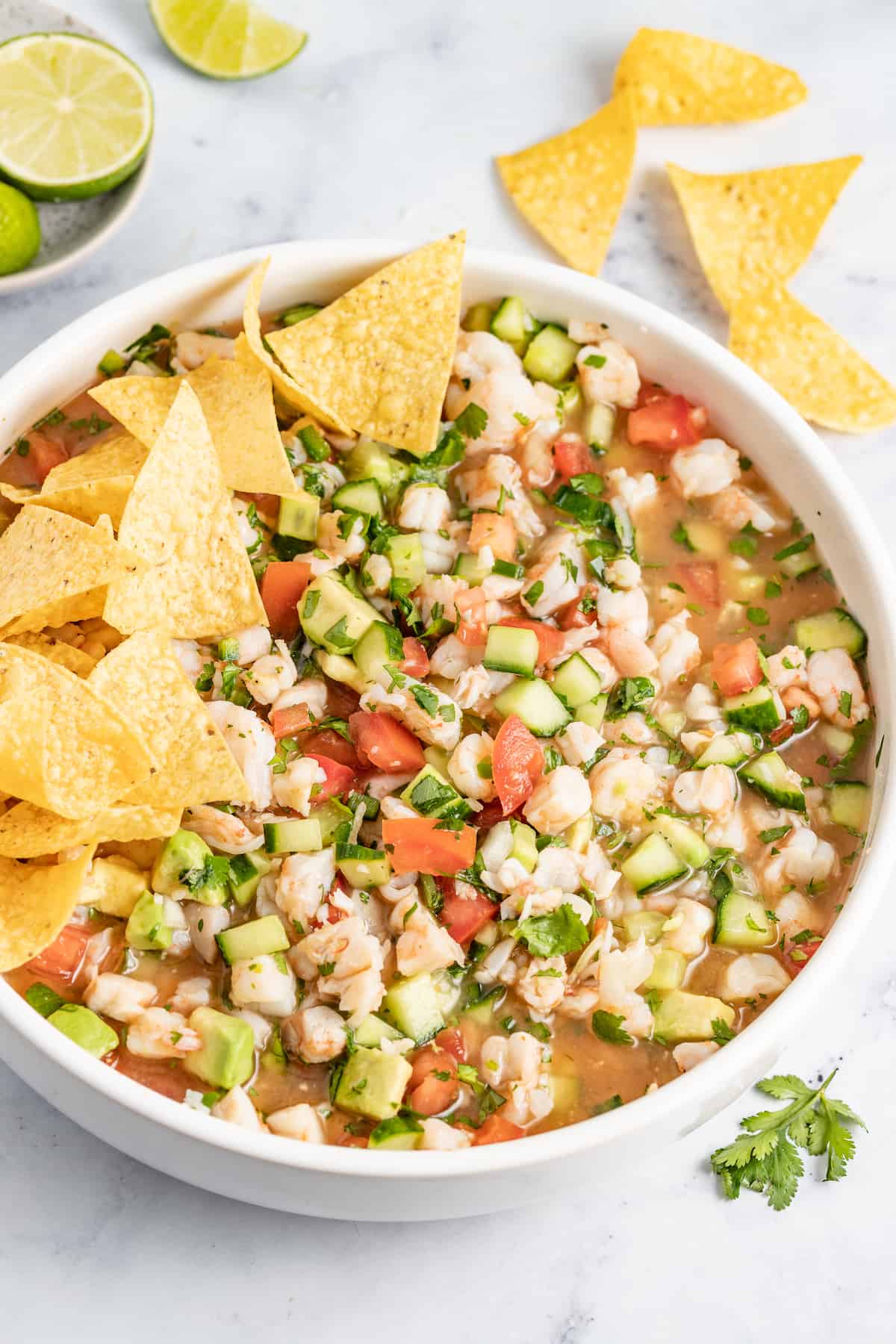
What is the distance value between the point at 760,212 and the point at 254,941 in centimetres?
280

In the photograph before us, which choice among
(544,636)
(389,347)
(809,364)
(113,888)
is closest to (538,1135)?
(113,888)

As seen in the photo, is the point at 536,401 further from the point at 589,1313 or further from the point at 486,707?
the point at 589,1313

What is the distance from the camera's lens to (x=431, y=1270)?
12.6ft

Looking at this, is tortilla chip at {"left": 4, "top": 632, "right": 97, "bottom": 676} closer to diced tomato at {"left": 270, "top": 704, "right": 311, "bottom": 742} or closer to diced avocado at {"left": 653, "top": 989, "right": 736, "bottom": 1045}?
diced tomato at {"left": 270, "top": 704, "right": 311, "bottom": 742}

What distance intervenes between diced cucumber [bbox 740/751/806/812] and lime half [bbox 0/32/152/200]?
254 centimetres

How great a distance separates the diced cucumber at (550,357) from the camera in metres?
4.36

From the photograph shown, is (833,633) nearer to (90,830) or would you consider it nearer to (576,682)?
(576,682)

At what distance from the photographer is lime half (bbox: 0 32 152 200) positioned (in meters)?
4.61

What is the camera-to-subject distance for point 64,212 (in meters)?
4.85

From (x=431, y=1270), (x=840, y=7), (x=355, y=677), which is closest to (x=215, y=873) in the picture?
(x=355, y=677)

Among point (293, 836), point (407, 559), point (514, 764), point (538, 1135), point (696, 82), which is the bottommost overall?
point (538, 1135)

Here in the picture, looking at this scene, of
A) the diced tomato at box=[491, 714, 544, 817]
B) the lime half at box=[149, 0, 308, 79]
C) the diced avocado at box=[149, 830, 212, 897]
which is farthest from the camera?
the lime half at box=[149, 0, 308, 79]

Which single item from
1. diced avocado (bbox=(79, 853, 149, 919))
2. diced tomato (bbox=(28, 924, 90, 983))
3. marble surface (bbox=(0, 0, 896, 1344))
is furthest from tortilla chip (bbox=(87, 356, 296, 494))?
diced tomato (bbox=(28, 924, 90, 983))

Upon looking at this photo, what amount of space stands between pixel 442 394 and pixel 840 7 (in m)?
2.29
